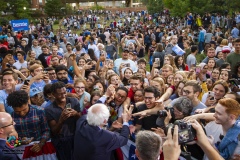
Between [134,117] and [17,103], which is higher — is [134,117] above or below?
below

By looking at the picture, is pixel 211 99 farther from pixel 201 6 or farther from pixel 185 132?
pixel 201 6

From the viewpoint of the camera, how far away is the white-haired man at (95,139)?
3.35 meters

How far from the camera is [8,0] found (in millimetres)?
35281

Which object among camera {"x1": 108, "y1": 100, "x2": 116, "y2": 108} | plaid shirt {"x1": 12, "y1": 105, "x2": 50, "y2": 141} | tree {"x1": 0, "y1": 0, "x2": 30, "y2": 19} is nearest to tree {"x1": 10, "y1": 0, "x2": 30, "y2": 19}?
tree {"x1": 0, "y1": 0, "x2": 30, "y2": 19}

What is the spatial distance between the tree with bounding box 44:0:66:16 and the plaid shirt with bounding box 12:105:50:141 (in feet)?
132

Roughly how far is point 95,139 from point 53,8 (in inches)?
1648

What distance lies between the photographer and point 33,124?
4016 millimetres

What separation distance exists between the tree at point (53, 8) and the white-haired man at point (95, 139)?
134 feet

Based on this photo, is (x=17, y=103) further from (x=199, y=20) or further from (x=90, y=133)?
(x=199, y=20)

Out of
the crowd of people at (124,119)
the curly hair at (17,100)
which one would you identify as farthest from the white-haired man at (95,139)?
the curly hair at (17,100)

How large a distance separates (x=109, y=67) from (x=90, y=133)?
14.5ft

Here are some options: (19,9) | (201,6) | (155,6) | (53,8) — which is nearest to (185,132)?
(201,6)

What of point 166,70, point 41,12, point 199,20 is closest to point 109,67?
point 166,70

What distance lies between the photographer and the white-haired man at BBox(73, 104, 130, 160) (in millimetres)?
3348
